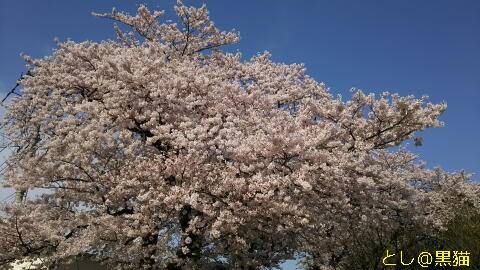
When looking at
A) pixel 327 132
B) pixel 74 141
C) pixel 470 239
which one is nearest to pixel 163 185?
pixel 74 141

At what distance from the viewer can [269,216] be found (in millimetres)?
13109

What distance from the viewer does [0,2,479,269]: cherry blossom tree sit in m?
13.3

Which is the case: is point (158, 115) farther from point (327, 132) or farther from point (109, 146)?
Answer: point (327, 132)

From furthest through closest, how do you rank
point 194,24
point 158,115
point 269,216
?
point 194,24 < point 158,115 < point 269,216

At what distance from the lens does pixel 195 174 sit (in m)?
13.4

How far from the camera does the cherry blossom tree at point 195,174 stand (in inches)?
523

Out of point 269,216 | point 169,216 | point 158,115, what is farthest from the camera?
point 158,115

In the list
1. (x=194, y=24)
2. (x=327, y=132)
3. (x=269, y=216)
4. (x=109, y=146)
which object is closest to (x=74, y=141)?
(x=109, y=146)

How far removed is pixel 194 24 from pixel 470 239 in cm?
1717

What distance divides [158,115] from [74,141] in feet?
10.5

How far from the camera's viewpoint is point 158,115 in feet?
50.0

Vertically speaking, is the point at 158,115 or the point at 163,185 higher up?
the point at 158,115

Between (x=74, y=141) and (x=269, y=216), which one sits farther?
(x=74, y=141)

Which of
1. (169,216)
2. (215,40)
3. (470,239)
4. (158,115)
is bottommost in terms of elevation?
(169,216)
